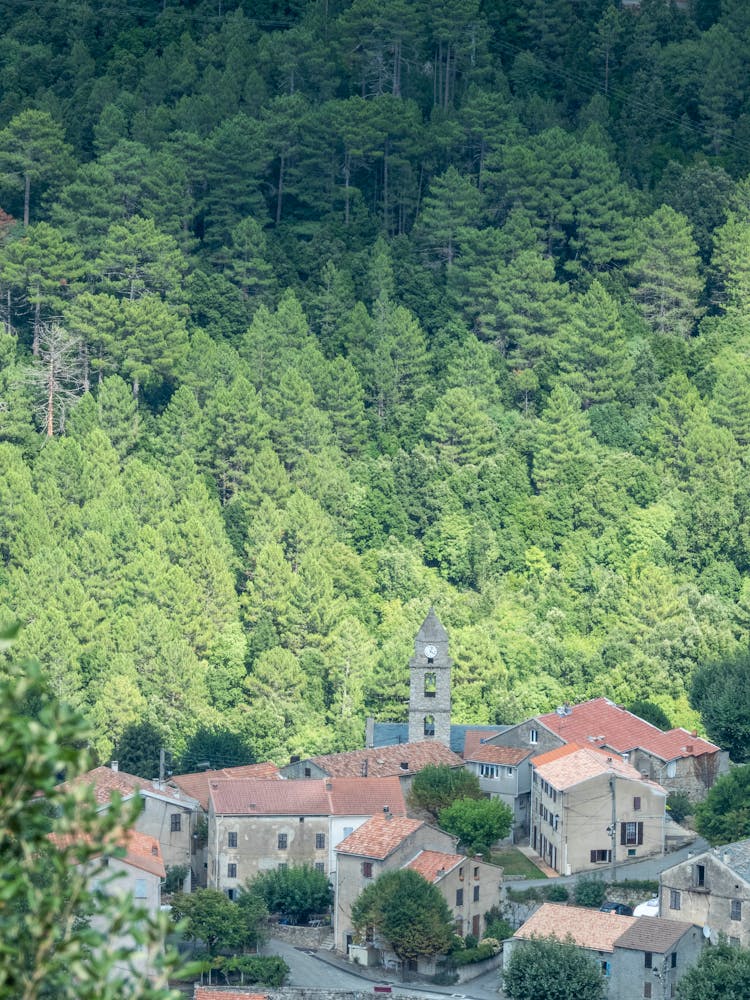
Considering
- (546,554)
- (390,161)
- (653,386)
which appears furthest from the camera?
(390,161)

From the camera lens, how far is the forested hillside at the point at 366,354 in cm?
8994

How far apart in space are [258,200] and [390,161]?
27.1ft

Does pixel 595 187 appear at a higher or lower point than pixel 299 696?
higher

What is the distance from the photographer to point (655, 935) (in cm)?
6328

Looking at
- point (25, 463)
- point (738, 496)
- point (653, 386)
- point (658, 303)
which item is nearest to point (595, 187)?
point (658, 303)

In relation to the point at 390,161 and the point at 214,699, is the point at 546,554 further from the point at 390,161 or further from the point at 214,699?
the point at 390,161

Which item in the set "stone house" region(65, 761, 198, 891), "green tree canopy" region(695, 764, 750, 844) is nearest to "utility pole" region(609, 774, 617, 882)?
"green tree canopy" region(695, 764, 750, 844)

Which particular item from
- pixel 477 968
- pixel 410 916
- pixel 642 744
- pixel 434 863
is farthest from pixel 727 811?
pixel 410 916

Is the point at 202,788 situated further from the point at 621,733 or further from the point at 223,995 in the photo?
the point at 621,733

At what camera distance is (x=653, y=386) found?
107 meters

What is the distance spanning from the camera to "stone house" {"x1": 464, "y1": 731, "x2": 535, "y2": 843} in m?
75.1

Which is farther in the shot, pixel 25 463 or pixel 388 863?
pixel 25 463

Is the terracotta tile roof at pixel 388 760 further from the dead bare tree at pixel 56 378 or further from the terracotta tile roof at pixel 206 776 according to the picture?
the dead bare tree at pixel 56 378

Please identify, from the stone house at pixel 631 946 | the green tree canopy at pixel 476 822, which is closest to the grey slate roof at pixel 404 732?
the green tree canopy at pixel 476 822
